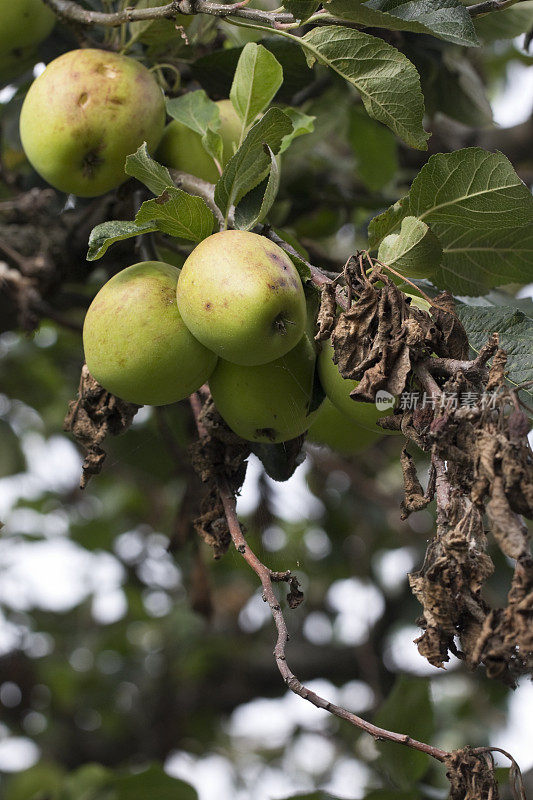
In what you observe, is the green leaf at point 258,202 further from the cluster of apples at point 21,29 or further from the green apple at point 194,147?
the cluster of apples at point 21,29

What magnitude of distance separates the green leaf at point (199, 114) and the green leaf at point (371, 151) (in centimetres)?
97

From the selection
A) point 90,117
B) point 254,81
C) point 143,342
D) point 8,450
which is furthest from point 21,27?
point 8,450

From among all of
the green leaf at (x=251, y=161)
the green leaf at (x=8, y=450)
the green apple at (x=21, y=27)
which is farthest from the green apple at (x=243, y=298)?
the green leaf at (x=8, y=450)

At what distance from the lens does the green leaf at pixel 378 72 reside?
908 millimetres

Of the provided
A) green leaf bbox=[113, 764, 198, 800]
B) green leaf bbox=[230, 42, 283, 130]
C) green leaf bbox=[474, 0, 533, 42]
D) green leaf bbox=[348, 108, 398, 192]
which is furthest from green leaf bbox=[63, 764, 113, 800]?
green leaf bbox=[474, 0, 533, 42]

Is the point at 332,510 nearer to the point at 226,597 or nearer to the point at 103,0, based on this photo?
the point at 226,597

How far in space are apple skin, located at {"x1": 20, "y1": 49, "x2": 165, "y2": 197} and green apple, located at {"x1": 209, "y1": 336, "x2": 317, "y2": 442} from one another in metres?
0.35

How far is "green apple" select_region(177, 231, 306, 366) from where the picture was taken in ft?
2.55

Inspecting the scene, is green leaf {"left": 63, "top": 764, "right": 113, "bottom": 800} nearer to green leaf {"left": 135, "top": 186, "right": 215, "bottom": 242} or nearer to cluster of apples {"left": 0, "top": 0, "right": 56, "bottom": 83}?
green leaf {"left": 135, "top": 186, "right": 215, "bottom": 242}

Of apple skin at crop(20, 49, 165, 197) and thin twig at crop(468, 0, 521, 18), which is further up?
thin twig at crop(468, 0, 521, 18)

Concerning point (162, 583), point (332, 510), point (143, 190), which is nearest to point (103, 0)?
point (143, 190)

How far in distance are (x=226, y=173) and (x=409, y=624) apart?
220 centimetres

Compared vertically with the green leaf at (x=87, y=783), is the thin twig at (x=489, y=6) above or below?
above

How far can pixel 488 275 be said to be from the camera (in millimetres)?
1084
